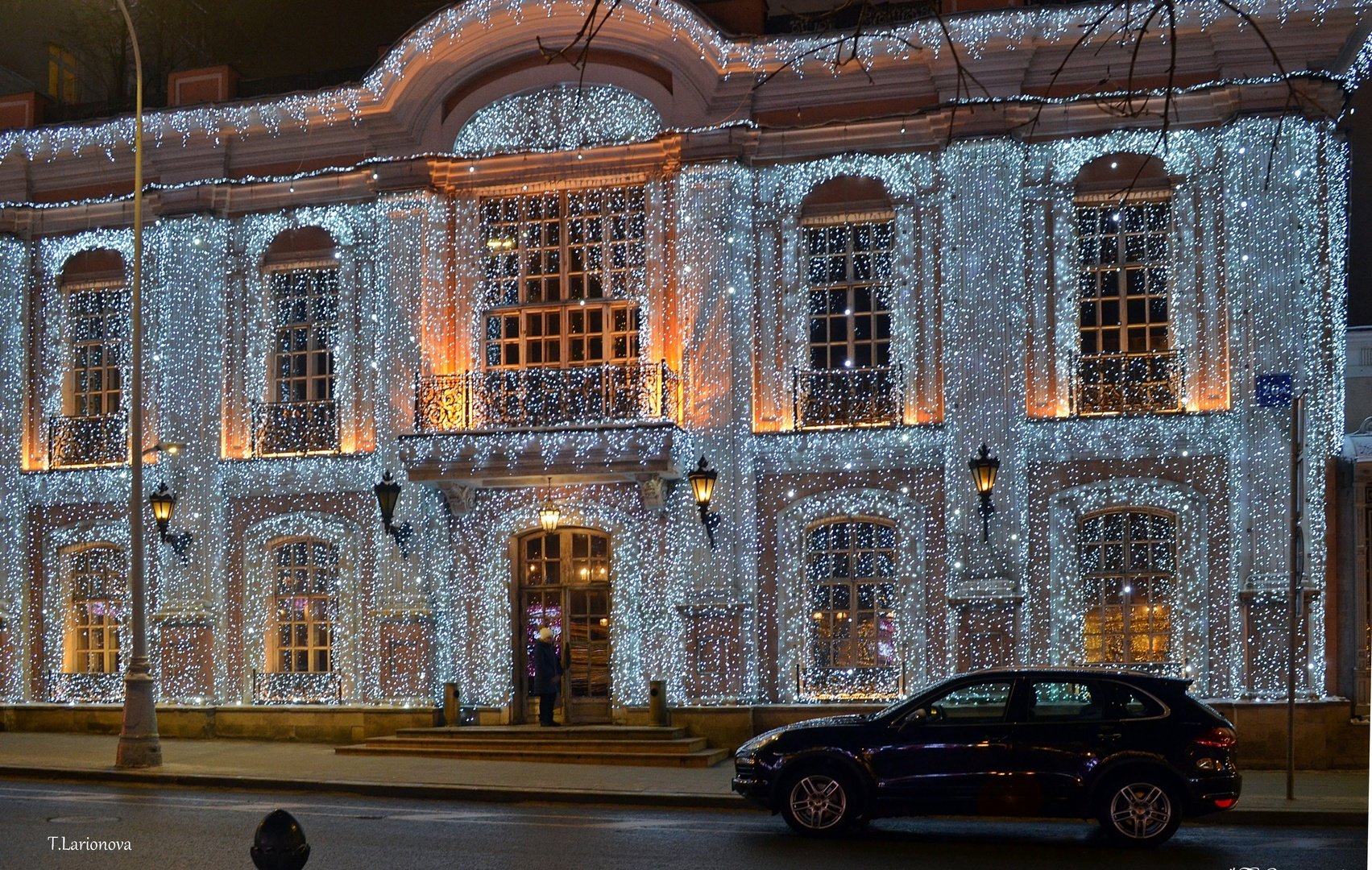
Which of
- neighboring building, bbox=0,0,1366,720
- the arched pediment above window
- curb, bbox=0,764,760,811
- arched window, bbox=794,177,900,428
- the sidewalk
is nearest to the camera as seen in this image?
the sidewalk

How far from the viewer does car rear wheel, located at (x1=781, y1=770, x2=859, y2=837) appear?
1324 cm

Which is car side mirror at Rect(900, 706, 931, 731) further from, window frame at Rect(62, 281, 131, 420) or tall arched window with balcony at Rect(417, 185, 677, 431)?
window frame at Rect(62, 281, 131, 420)

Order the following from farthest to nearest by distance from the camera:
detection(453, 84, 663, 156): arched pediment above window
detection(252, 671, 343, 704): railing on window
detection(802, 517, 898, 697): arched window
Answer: detection(252, 671, 343, 704): railing on window → detection(453, 84, 663, 156): arched pediment above window → detection(802, 517, 898, 697): arched window

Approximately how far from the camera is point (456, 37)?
21.9 m

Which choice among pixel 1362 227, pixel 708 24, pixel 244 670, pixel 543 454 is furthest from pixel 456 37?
pixel 1362 227

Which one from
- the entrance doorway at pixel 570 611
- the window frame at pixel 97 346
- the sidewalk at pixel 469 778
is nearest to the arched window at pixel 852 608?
the sidewalk at pixel 469 778

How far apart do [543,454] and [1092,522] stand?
7.21 meters

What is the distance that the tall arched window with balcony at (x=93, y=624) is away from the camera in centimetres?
2359

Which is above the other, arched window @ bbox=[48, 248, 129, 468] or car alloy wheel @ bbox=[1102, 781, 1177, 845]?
arched window @ bbox=[48, 248, 129, 468]

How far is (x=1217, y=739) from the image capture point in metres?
13.0

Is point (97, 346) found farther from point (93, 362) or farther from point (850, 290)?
point (850, 290)

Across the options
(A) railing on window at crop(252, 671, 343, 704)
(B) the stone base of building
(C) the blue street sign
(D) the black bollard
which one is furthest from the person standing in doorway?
(D) the black bollard

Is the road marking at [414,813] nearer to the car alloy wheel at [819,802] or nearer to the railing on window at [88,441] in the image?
the car alloy wheel at [819,802]

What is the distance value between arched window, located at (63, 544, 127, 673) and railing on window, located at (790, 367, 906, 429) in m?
10.7
